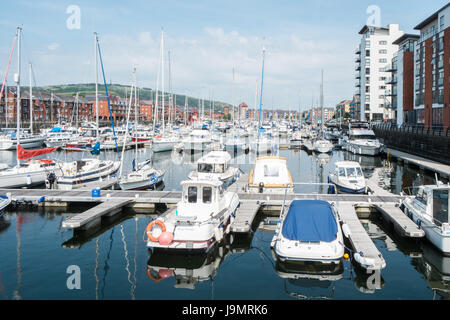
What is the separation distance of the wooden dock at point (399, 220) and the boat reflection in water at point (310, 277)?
4.40 metres

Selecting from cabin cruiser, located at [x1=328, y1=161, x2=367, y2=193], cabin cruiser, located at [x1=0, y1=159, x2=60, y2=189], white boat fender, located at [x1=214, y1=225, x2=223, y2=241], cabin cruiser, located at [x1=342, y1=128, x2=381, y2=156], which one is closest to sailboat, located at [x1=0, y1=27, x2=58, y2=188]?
cabin cruiser, located at [x1=0, y1=159, x2=60, y2=189]

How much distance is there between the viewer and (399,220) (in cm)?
1964

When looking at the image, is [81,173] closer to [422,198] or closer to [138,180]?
[138,180]

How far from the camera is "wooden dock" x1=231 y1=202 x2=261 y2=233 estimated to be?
61.1 ft

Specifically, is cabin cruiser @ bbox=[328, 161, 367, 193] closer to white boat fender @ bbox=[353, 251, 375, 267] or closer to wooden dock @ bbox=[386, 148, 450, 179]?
wooden dock @ bbox=[386, 148, 450, 179]

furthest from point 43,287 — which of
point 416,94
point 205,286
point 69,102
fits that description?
point 69,102

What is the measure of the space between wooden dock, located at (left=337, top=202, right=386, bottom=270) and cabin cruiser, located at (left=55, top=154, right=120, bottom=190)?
773 inches

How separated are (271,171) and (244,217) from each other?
7699 mm

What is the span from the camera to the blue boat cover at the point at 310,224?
49.8 feet

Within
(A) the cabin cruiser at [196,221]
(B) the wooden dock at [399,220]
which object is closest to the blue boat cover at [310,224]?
(A) the cabin cruiser at [196,221]

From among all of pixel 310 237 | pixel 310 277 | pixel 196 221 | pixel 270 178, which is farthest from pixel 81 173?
pixel 310 277

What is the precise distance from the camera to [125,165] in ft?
156

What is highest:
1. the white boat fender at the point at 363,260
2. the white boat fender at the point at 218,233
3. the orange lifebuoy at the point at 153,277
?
the white boat fender at the point at 218,233

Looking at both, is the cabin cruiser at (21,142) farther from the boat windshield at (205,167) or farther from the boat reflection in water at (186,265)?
the boat reflection in water at (186,265)
